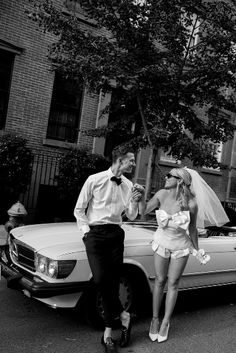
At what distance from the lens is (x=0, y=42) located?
11.0 m

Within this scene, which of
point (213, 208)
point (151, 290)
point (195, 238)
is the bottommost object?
point (151, 290)

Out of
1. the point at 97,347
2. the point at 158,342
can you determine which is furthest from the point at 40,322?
the point at 158,342

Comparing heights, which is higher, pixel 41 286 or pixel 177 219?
pixel 177 219

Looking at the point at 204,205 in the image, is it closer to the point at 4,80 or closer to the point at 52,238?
the point at 52,238

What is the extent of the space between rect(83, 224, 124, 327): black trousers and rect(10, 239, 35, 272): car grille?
0.78 metres

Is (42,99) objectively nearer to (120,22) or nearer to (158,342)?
(120,22)

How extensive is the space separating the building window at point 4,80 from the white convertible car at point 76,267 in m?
6.85

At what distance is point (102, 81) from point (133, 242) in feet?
14.1

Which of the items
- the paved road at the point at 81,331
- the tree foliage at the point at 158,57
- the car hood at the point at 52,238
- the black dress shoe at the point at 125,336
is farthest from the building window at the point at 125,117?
the black dress shoe at the point at 125,336

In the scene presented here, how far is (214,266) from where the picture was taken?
534 centimetres

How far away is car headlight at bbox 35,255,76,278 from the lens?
4.07 meters

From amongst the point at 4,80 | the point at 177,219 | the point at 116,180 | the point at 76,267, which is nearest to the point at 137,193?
the point at 116,180

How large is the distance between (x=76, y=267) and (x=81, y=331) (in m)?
0.73

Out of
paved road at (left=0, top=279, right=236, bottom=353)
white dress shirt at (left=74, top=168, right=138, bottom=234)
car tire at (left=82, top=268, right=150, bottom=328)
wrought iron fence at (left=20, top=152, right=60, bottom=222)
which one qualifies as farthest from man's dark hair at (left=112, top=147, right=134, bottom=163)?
wrought iron fence at (left=20, top=152, right=60, bottom=222)
